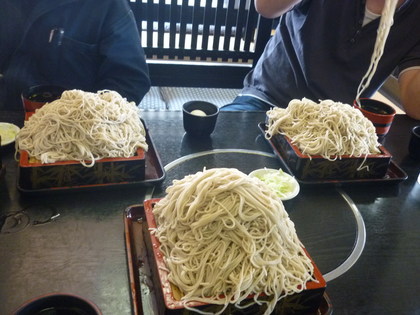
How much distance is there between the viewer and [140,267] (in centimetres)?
115

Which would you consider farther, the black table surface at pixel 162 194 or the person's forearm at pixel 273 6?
the person's forearm at pixel 273 6

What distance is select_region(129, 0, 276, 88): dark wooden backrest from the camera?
2998mm

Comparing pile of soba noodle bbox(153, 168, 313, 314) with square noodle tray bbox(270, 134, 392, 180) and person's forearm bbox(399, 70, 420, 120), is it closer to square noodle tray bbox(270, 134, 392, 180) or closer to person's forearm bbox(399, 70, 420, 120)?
→ square noodle tray bbox(270, 134, 392, 180)

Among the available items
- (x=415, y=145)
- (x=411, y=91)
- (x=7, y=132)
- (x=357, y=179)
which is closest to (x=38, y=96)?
(x=7, y=132)

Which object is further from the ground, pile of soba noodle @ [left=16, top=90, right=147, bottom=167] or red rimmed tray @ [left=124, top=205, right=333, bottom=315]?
pile of soba noodle @ [left=16, top=90, right=147, bottom=167]

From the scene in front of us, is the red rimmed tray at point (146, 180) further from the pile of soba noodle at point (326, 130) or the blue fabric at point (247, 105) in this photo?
the blue fabric at point (247, 105)

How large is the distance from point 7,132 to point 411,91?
2120 mm

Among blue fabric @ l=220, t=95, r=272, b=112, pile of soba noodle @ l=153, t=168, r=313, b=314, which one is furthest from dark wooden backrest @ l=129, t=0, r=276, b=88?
pile of soba noodle @ l=153, t=168, r=313, b=314

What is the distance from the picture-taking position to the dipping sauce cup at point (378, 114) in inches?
78.3

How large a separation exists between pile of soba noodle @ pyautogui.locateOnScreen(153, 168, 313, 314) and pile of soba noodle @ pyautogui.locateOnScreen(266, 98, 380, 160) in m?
0.63

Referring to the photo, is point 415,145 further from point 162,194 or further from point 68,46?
point 68,46

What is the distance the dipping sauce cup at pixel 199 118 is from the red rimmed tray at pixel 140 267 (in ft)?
1.94

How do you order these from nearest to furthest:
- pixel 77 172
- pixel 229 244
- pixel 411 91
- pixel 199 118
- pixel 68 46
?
1. pixel 229 244
2. pixel 77 172
3. pixel 199 118
4. pixel 68 46
5. pixel 411 91

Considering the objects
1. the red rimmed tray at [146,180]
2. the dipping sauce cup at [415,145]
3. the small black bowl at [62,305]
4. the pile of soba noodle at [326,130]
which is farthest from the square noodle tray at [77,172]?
the dipping sauce cup at [415,145]
